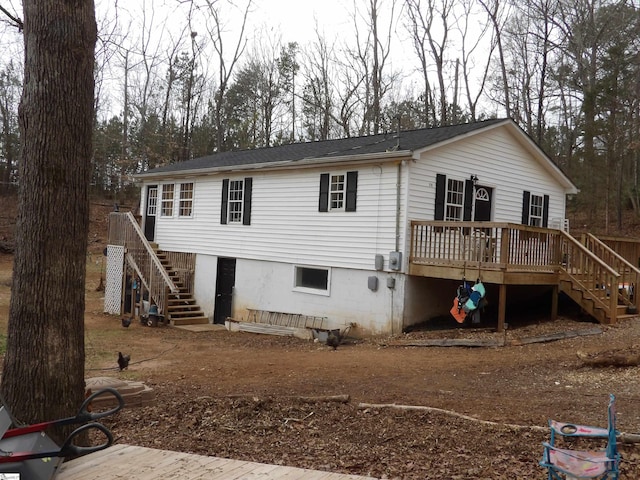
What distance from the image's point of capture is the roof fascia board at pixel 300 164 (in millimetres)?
13641

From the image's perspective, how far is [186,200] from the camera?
20219 millimetres

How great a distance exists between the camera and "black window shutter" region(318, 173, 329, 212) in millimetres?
15422

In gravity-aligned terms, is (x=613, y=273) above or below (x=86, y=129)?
below

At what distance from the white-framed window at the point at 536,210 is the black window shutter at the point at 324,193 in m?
6.41

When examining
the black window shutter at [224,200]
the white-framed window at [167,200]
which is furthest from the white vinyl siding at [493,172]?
the white-framed window at [167,200]

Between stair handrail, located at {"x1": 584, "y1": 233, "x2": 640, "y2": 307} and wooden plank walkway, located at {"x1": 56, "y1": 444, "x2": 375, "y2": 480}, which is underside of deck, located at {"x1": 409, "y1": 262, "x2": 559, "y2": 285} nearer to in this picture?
stair handrail, located at {"x1": 584, "y1": 233, "x2": 640, "y2": 307}

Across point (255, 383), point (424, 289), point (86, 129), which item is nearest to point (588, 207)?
point (424, 289)

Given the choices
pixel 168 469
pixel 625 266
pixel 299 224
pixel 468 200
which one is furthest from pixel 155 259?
pixel 168 469

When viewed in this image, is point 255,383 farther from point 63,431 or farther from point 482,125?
point 482,125

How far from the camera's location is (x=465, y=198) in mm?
15172

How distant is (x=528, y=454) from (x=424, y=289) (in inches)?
373

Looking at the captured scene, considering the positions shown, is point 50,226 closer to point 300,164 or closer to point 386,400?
point 386,400

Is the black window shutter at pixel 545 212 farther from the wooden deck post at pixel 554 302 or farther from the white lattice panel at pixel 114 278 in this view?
the white lattice panel at pixel 114 278

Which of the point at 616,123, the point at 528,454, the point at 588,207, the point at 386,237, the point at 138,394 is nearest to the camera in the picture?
the point at 528,454
